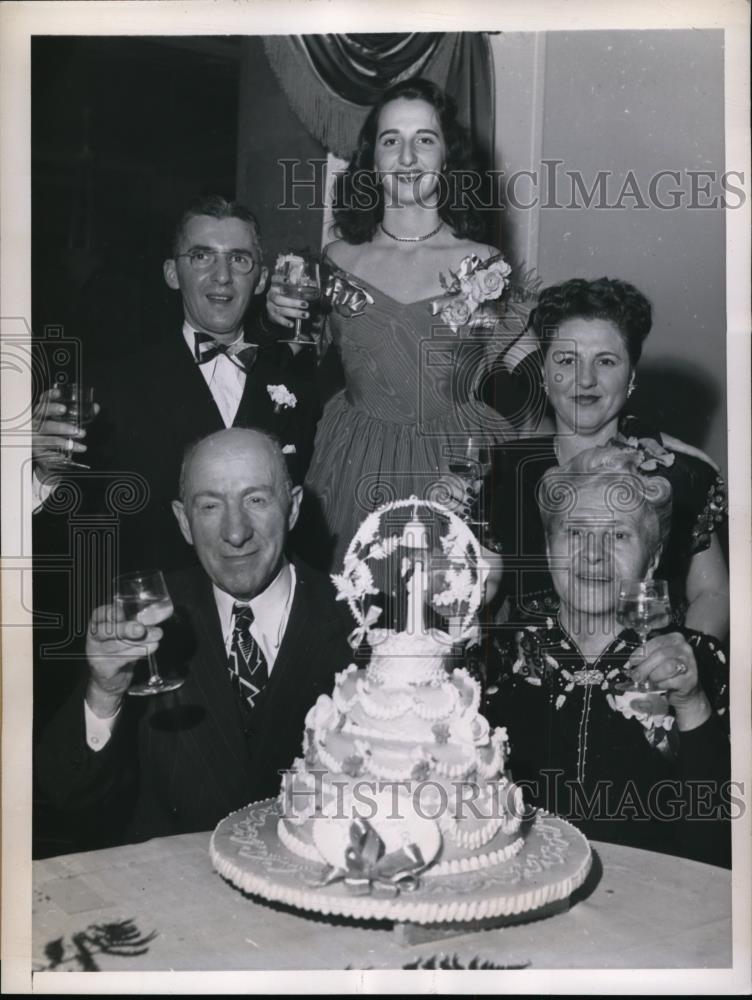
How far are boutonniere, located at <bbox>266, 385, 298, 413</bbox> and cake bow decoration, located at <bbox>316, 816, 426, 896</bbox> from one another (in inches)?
62.7

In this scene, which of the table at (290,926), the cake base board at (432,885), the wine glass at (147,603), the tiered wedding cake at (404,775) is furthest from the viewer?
the wine glass at (147,603)

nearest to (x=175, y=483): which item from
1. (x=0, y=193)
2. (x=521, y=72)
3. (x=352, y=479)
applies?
(x=352, y=479)

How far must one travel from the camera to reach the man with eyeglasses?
4551 mm

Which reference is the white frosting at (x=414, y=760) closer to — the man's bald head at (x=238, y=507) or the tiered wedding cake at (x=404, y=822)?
the tiered wedding cake at (x=404, y=822)

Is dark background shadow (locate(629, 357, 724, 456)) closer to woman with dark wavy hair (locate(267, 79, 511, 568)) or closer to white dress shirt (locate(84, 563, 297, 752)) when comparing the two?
woman with dark wavy hair (locate(267, 79, 511, 568))

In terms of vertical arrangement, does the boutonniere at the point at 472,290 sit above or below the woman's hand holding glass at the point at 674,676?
above

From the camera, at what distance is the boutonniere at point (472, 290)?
179 inches

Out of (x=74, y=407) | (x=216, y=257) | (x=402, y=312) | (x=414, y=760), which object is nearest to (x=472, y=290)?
(x=402, y=312)

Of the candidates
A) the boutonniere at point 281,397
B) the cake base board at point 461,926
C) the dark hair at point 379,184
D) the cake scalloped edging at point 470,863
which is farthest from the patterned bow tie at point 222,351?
the cake base board at point 461,926

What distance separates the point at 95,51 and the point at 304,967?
3174mm

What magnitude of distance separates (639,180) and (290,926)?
110 inches

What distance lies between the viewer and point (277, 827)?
13.5 ft

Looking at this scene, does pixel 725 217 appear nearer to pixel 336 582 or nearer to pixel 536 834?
pixel 336 582

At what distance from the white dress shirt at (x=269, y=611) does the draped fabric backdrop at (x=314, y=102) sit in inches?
45.8
